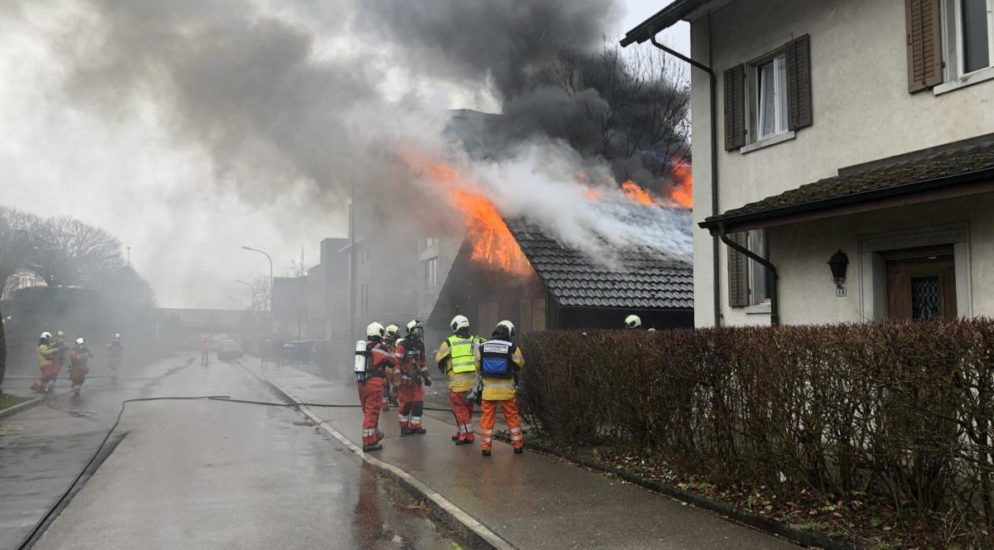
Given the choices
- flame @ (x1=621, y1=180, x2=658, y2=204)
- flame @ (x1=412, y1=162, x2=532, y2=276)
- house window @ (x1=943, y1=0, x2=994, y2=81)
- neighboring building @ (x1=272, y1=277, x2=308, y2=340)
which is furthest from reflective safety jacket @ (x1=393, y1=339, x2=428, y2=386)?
neighboring building @ (x1=272, y1=277, x2=308, y2=340)

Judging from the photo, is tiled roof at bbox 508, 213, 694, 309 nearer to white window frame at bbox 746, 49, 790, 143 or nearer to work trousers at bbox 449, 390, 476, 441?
work trousers at bbox 449, 390, 476, 441

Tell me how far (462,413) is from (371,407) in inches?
46.5

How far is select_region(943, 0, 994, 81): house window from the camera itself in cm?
695

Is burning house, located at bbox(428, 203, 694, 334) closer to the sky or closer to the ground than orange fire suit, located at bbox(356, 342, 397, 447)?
closer to the sky

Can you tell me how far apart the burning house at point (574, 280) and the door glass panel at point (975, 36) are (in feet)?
22.3

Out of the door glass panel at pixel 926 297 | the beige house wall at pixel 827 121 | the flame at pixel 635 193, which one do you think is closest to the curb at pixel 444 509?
the beige house wall at pixel 827 121

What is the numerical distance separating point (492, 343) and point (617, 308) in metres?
4.94

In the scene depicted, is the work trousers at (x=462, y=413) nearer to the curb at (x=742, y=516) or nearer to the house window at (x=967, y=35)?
the curb at (x=742, y=516)

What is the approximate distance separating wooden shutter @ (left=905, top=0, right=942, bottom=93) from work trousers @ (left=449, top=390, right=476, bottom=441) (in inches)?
241

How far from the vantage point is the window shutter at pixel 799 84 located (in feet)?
28.4

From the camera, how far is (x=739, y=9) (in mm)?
9875

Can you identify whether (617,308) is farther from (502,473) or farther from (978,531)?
(978,531)

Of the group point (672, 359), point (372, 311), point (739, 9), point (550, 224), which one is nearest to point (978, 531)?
point (672, 359)

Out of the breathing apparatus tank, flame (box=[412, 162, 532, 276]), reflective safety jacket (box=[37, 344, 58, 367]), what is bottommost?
reflective safety jacket (box=[37, 344, 58, 367])
